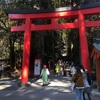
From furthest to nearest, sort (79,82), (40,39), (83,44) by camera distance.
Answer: (40,39), (83,44), (79,82)

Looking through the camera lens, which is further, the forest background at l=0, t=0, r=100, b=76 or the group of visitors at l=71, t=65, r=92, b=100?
the forest background at l=0, t=0, r=100, b=76

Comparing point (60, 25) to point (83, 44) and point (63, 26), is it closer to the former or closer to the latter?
point (63, 26)

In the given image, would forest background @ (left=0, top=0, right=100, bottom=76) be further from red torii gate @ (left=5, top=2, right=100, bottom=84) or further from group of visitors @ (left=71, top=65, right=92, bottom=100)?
group of visitors @ (left=71, top=65, right=92, bottom=100)

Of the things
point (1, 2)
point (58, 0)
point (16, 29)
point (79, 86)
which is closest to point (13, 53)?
point (1, 2)

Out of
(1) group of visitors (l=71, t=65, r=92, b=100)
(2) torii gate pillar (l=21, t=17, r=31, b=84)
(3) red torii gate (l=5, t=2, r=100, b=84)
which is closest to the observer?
(1) group of visitors (l=71, t=65, r=92, b=100)

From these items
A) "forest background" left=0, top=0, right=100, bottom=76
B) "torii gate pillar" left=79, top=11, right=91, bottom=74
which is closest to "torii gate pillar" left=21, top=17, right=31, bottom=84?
"torii gate pillar" left=79, top=11, right=91, bottom=74

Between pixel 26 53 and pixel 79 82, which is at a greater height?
pixel 26 53

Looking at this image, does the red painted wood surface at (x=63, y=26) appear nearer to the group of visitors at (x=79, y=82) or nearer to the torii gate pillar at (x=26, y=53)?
the torii gate pillar at (x=26, y=53)

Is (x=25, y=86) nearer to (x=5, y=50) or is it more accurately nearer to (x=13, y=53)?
(x=13, y=53)

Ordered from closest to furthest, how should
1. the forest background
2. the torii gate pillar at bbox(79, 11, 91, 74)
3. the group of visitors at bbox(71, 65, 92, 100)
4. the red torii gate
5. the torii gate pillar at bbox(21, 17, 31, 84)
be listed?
the group of visitors at bbox(71, 65, 92, 100) → the torii gate pillar at bbox(79, 11, 91, 74) → the red torii gate → the torii gate pillar at bbox(21, 17, 31, 84) → the forest background

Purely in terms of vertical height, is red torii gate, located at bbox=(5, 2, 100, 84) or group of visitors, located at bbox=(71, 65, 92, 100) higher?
red torii gate, located at bbox=(5, 2, 100, 84)

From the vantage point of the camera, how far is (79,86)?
9.66m

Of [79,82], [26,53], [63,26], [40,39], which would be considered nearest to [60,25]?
[63,26]

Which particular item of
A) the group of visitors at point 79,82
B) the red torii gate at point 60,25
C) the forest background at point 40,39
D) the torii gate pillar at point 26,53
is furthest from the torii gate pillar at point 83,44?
the forest background at point 40,39
